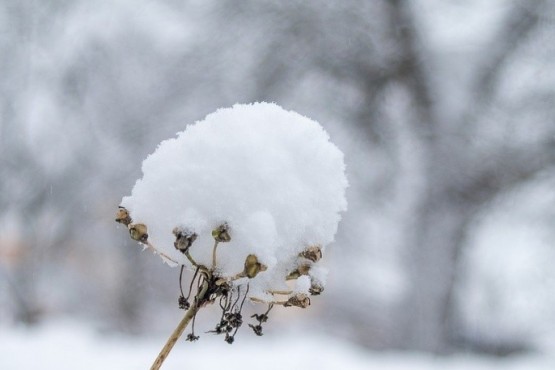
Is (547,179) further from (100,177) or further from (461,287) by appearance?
(100,177)

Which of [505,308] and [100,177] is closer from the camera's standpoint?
[505,308]

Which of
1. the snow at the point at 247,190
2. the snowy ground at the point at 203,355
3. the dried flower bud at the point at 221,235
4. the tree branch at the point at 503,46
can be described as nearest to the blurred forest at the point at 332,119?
the tree branch at the point at 503,46

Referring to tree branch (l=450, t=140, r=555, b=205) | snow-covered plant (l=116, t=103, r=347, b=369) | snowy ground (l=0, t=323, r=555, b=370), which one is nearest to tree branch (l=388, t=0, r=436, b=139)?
tree branch (l=450, t=140, r=555, b=205)

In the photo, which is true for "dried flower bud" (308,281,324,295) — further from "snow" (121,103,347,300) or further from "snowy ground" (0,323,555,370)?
"snowy ground" (0,323,555,370)

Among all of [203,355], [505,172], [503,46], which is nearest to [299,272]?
[203,355]

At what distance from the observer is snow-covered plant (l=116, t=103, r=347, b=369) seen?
1.71ft

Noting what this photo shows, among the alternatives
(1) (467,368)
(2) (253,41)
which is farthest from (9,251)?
(1) (467,368)

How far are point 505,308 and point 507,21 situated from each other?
85.9 inches

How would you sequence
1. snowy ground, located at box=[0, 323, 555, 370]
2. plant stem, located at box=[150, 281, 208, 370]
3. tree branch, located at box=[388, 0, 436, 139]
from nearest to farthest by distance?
plant stem, located at box=[150, 281, 208, 370]
snowy ground, located at box=[0, 323, 555, 370]
tree branch, located at box=[388, 0, 436, 139]

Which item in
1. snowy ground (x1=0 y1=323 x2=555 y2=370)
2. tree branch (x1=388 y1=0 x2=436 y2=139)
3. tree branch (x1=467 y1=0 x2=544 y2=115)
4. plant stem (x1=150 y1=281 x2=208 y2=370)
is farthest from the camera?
tree branch (x1=388 y1=0 x2=436 y2=139)

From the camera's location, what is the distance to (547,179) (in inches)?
169

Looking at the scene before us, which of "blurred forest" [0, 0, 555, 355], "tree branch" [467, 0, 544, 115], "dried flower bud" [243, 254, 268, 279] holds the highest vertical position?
"tree branch" [467, 0, 544, 115]

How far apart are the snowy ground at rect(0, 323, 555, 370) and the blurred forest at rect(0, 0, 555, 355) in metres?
0.70

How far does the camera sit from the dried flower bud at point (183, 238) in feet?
1.53
